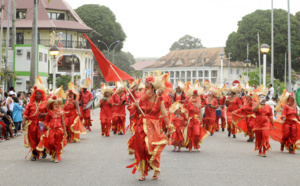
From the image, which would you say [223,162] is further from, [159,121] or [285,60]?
[285,60]

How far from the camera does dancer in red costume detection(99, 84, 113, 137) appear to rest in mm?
17812

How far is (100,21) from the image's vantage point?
70625mm

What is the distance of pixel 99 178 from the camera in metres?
8.66

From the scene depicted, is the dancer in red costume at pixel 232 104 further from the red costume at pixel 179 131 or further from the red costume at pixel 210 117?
the red costume at pixel 179 131

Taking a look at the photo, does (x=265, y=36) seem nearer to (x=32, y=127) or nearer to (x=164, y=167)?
(x=32, y=127)

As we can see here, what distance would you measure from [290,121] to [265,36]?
52.8 m

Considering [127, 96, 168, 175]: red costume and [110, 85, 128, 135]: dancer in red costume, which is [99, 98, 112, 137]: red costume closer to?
[110, 85, 128, 135]: dancer in red costume

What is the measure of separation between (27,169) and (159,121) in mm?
3053

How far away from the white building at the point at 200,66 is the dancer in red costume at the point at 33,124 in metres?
83.0

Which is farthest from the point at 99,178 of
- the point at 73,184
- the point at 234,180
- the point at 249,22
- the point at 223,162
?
the point at 249,22

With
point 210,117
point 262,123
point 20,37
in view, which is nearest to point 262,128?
point 262,123

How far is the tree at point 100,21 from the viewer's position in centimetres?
7075

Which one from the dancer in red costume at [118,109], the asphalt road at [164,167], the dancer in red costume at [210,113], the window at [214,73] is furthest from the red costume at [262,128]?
the window at [214,73]

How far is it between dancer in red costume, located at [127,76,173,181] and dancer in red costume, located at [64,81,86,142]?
6.73 m
